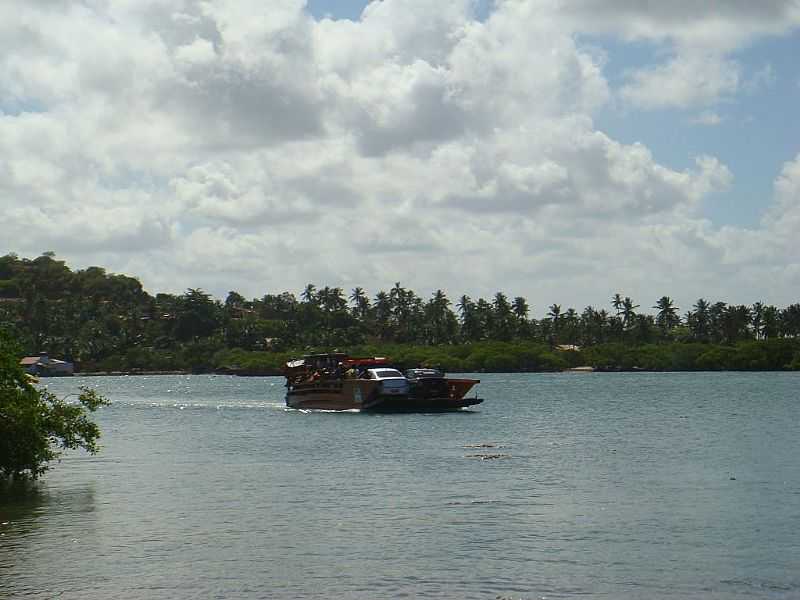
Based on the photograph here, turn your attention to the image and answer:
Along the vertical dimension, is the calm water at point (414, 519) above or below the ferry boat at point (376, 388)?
below

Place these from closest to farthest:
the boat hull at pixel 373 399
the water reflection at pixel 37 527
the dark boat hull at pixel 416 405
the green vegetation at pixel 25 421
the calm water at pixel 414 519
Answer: the calm water at pixel 414 519 → the water reflection at pixel 37 527 → the green vegetation at pixel 25 421 → the dark boat hull at pixel 416 405 → the boat hull at pixel 373 399

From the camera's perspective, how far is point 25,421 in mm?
35062

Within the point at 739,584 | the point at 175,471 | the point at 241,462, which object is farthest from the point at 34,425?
the point at 739,584

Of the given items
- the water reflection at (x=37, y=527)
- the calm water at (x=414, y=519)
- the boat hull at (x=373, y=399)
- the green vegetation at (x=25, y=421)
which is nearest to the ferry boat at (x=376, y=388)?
the boat hull at (x=373, y=399)

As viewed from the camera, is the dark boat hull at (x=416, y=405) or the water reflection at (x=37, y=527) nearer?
the water reflection at (x=37, y=527)

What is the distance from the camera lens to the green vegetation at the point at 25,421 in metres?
35.1

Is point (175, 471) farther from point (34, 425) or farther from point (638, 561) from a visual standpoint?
point (638, 561)

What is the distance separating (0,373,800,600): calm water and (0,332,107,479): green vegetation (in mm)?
1350

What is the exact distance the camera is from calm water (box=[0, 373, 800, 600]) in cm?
2367

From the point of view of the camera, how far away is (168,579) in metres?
24.0

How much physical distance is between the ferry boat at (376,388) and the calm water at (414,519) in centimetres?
1798

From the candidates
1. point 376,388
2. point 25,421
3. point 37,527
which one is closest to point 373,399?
point 376,388

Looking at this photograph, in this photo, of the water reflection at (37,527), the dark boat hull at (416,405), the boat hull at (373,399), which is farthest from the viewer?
the boat hull at (373,399)

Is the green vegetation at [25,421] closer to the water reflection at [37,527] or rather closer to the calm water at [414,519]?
the water reflection at [37,527]
